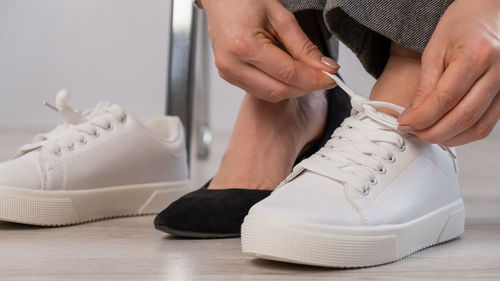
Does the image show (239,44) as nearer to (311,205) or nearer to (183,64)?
(311,205)

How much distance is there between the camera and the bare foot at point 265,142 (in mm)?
840

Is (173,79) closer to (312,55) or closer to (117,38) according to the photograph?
(312,55)

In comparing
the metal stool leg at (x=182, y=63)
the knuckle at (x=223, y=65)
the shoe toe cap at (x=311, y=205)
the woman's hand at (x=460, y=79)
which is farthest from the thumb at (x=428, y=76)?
the metal stool leg at (x=182, y=63)

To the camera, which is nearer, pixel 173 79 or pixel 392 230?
pixel 392 230

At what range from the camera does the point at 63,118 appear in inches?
37.8

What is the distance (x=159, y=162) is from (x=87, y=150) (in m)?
0.12

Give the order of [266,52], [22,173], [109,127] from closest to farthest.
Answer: [266,52], [22,173], [109,127]

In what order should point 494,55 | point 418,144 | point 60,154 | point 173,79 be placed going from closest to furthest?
point 494,55
point 418,144
point 60,154
point 173,79

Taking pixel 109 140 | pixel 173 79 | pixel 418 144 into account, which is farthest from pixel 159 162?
pixel 418 144

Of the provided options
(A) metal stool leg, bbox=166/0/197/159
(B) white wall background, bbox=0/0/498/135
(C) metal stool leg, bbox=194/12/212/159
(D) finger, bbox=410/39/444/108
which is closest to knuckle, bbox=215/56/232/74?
(D) finger, bbox=410/39/444/108

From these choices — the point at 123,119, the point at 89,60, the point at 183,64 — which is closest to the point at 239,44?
the point at 123,119

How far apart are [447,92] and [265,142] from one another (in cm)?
30

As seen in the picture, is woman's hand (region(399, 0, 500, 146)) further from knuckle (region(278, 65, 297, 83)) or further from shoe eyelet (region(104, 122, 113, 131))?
shoe eyelet (region(104, 122, 113, 131))

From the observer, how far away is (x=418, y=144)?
27.6 inches
